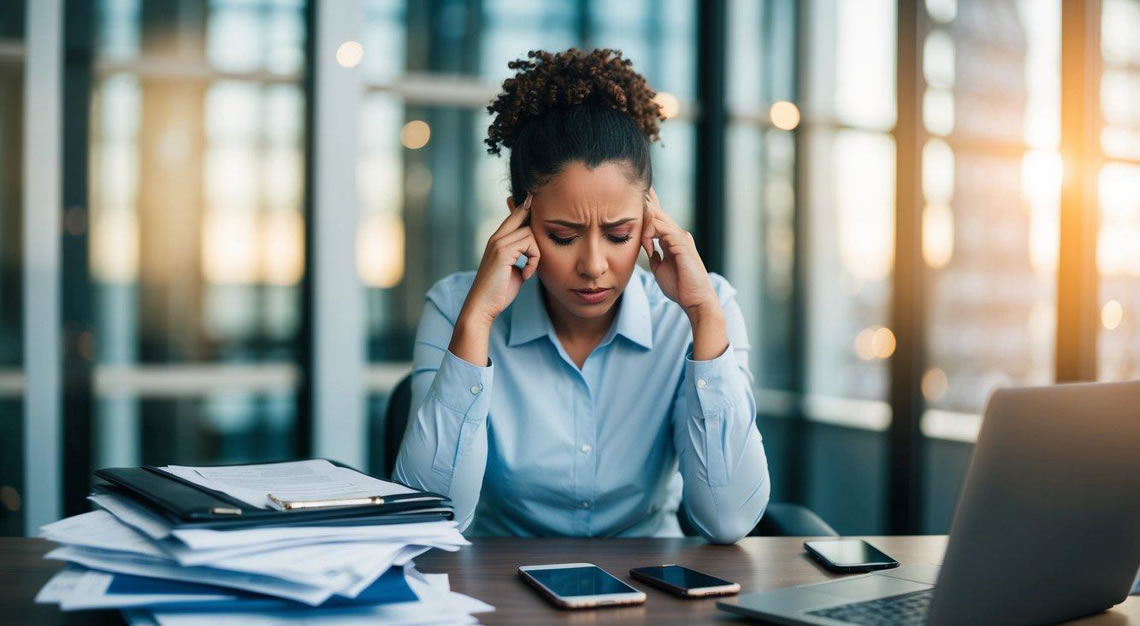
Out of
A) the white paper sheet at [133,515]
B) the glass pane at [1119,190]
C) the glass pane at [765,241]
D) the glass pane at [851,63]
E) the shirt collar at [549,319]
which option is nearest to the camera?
the white paper sheet at [133,515]

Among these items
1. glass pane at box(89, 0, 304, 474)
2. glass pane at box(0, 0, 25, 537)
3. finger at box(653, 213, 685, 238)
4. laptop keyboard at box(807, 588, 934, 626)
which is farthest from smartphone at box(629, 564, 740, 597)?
glass pane at box(0, 0, 25, 537)

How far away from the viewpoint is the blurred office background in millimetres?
2832

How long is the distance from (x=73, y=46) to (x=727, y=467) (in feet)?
8.90

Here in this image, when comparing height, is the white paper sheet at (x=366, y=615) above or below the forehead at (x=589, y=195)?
below

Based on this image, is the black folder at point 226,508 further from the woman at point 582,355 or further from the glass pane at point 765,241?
the glass pane at point 765,241

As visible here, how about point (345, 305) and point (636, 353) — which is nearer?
point (636, 353)

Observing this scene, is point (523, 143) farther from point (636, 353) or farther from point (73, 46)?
point (73, 46)

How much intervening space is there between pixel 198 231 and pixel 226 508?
100 inches

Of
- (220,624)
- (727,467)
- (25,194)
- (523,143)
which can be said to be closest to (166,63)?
(25,194)

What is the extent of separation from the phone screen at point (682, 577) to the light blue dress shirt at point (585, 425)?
1.10 ft

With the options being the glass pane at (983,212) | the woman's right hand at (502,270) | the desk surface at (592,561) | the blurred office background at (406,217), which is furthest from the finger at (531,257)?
the glass pane at (983,212)

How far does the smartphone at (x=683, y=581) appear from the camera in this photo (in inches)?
42.9

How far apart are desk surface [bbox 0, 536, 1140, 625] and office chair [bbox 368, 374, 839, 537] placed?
24cm

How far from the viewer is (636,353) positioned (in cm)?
178
